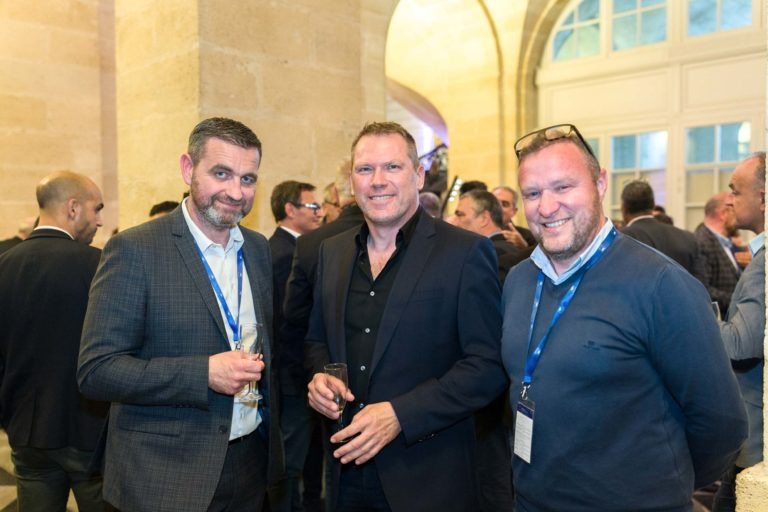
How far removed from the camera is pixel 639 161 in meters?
7.92

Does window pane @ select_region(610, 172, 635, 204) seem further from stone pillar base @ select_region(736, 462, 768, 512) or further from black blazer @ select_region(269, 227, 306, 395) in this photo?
stone pillar base @ select_region(736, 462, 768, 512)

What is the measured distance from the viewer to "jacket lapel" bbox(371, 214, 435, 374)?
1.90 metres

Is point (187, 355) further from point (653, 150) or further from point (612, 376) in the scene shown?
point (653, 150)

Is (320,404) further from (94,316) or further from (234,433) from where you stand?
(94,316)

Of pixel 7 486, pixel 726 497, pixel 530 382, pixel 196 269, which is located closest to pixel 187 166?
pixel 196 269

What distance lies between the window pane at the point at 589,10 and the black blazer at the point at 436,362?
7.33 metres

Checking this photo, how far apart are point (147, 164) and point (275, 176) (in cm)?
86

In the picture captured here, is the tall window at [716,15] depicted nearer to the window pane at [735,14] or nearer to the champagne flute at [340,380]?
the window pane at [735,14]

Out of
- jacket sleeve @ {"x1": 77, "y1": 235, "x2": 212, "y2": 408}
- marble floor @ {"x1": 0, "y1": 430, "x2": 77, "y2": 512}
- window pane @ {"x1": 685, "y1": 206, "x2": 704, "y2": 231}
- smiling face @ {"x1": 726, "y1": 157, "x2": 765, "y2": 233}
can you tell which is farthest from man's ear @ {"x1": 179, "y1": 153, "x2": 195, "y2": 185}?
window pane @ {"x1": 685, "y1": 206, "x2": 704, "y2": 231}

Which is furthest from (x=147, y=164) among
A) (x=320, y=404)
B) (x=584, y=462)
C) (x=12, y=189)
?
(x=584, y=462)

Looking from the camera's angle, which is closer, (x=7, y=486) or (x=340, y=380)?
(x=340, y=380)

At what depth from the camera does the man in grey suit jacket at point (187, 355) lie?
1759 mm

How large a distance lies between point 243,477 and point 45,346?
131 cm

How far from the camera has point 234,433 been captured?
1.95m
